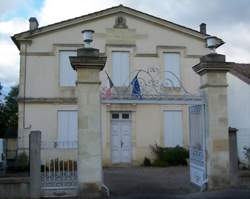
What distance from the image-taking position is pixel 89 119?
11.0 metres

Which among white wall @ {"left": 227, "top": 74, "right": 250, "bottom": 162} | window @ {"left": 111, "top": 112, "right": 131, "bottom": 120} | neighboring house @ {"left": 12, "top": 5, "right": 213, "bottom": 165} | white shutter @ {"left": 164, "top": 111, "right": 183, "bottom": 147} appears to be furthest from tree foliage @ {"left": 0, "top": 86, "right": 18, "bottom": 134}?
white wall @ {"left": 227, "top": 74, "right": 250, "bottom": 162}

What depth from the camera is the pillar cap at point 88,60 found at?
10992mm

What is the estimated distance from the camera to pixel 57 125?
2191 centimetres

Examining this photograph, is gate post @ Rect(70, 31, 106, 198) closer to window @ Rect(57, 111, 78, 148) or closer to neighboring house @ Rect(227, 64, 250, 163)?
window @ Rect(57, 111, 78, 148)

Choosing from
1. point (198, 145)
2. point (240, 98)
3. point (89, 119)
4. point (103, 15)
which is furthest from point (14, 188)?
point (240, 98)

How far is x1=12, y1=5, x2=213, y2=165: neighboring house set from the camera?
21922 mm

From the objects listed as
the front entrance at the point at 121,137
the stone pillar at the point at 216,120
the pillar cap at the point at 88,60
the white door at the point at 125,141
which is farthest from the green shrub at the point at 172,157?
the pillar cap at the point at 88,60

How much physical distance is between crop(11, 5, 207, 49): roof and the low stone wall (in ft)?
41.6

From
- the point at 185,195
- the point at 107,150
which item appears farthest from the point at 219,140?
the point at 107,150

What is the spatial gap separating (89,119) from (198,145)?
129 inches

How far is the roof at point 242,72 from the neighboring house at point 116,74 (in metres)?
1.97

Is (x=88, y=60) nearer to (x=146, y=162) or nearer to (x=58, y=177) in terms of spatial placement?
(x=58, y=177)

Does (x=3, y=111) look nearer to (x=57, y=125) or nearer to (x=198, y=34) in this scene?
(x=57, y=125)

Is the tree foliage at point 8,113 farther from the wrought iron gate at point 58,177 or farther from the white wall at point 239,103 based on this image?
the wrought iron gate at point 58,177
